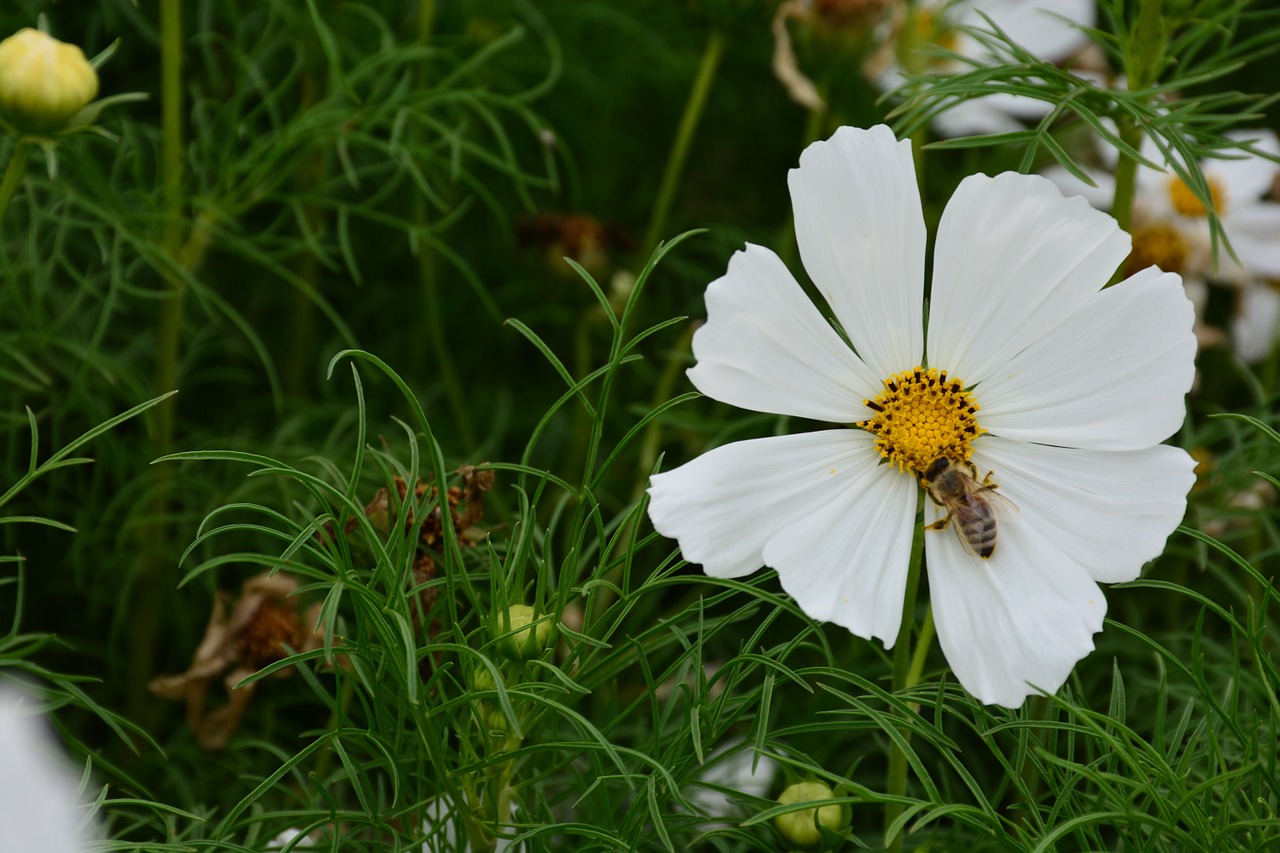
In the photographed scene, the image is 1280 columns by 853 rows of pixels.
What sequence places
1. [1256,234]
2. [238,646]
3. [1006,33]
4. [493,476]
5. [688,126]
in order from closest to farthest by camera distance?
1. [493,476]
2. [238,646]
3. [688,126]
4. [1256,234]
5. [1006,33]

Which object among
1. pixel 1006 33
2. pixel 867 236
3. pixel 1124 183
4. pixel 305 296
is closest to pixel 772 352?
pixel 867 236

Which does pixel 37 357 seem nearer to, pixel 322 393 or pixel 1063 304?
pixel 322 393

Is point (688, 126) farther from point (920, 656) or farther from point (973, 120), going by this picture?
point (920, 656)

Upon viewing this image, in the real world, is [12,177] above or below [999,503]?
above

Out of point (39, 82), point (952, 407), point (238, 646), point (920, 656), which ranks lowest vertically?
point (238, 646)

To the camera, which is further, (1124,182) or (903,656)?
(1124,182)

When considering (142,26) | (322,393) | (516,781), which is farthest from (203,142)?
(516,781)

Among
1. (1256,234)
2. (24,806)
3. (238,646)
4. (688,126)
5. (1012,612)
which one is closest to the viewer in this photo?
(24,806)
